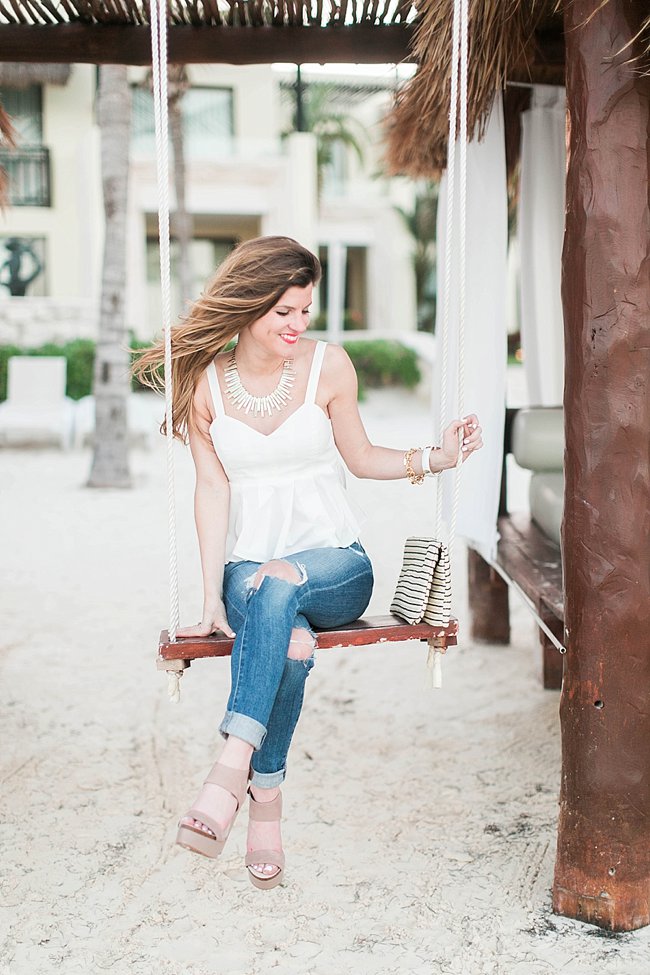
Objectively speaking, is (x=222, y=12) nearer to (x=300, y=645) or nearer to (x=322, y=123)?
(x=300, y=645)

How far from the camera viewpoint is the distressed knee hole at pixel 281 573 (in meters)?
2.54

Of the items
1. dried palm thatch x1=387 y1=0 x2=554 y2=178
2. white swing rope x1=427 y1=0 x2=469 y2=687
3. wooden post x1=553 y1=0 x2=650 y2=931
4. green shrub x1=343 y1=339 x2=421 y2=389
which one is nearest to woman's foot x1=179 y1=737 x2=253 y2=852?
white swing rope x1=427 y1=0 x2=469 y2=687

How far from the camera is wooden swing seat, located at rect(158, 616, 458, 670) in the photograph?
2482 millimetres

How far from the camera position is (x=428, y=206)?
20953 millimetres

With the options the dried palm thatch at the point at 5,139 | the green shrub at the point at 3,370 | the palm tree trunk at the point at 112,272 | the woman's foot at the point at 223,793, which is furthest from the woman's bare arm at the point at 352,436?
the green shrub at the point at 3,370

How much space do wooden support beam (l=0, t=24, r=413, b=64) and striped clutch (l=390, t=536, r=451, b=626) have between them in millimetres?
1740

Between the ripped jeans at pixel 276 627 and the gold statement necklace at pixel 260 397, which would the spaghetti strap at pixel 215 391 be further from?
the ripped jeans at pixel 276 627

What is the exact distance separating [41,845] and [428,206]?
1928 cm

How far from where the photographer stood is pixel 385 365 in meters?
15.8

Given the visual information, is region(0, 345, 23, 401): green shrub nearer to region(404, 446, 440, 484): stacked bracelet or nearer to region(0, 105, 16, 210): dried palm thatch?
region(0, 105, 16, 210): dried palm thatch

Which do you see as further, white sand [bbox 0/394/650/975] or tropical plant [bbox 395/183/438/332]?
tropical plant [bbox 395/183/438/332]

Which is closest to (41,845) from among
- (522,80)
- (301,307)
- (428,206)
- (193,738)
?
(193,738)

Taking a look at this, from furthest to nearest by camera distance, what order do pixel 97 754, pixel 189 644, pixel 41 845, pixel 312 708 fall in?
pixel 312 708
pixel 97 754
pixel 41 845
pixel 189 644

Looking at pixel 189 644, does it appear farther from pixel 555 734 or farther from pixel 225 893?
pixel 555 734
